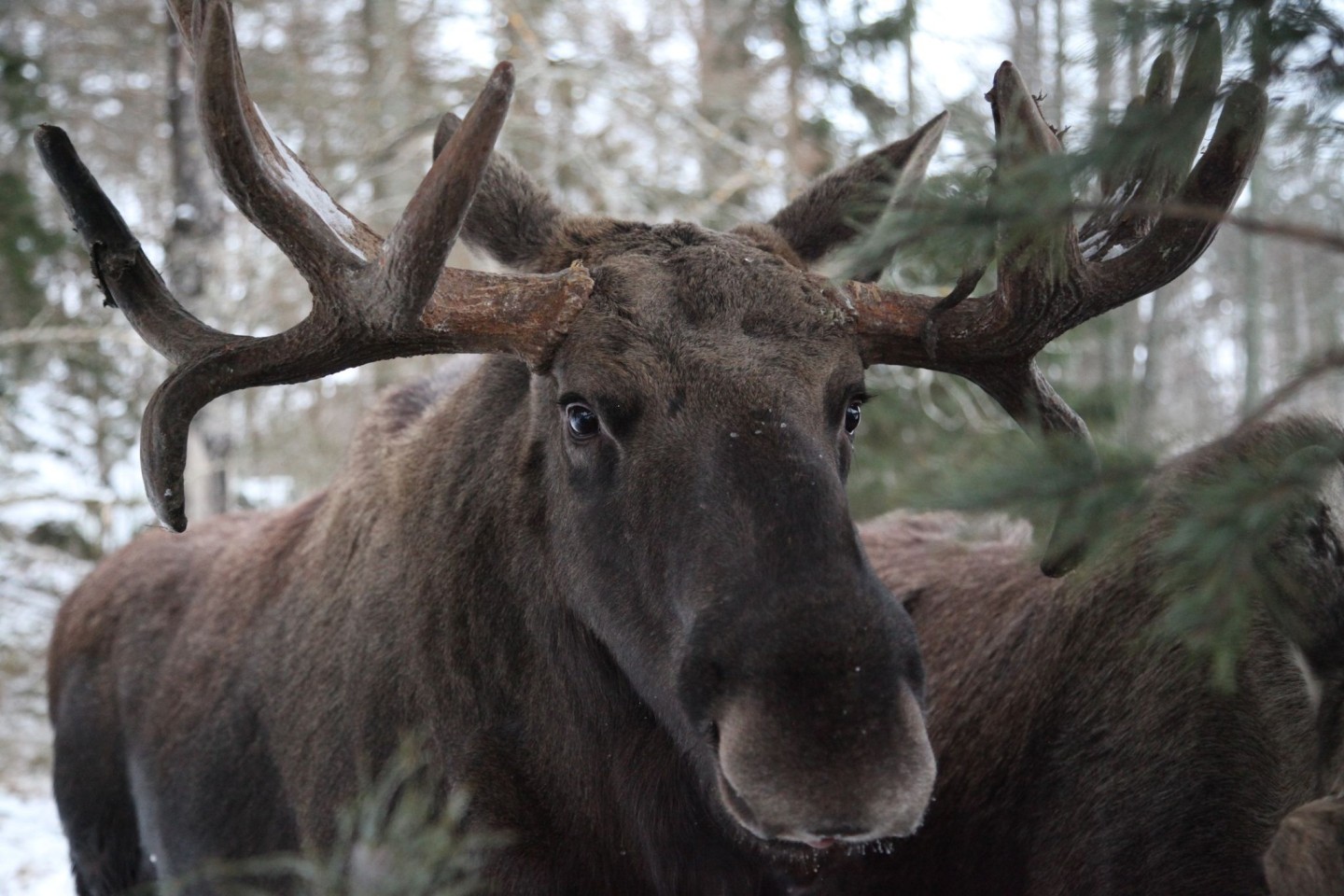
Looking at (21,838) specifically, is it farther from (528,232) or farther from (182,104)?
(528,232)

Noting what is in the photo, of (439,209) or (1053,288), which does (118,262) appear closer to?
(439,209)

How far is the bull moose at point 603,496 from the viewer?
9.66ft

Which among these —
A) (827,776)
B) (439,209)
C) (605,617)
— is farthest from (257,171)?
(827,776)

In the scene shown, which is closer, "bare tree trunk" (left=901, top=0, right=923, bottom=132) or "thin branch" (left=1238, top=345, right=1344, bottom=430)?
"thin branch" (left=1238, top=345, right=1344, bottom=430)

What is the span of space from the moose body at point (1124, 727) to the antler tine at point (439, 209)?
1.59 m

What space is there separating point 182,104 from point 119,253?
6728 millimetres

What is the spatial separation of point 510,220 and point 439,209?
1114 millimetres

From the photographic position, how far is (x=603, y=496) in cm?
356

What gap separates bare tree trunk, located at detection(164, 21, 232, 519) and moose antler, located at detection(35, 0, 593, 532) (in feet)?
21.0

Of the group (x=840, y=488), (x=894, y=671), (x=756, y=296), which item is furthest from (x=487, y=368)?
(x=894, y=671)

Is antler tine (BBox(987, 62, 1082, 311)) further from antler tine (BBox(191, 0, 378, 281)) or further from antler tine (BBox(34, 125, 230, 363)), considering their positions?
antler tine (BBox(34, 125, 230, 363))

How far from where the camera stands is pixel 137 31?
12.6 meters

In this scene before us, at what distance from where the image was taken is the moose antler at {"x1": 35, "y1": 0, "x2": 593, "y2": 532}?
3250 mm

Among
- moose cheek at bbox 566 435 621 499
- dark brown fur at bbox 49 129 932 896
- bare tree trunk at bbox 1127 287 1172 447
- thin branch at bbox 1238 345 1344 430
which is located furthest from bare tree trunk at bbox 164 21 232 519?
thin branch at bbox 1238 345 1344 430
